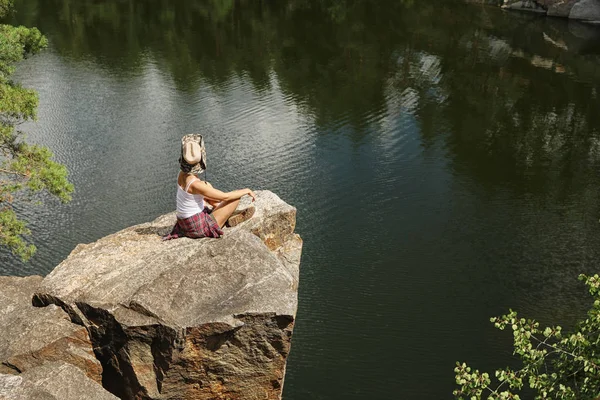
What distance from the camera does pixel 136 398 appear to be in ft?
34.0

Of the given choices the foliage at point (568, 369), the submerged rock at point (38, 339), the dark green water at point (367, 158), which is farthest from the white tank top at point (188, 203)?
the dark green water at point (367, 158)

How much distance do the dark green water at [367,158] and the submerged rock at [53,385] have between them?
23.4 feet

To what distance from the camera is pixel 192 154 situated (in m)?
11.1

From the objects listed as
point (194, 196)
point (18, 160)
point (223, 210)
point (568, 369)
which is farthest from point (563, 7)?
point (568, 369)

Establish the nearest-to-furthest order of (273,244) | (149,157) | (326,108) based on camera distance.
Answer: (273,244) < (149,157) < (326,108)

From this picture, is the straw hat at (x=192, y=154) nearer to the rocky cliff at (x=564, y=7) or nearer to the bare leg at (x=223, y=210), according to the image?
the bare leg at (x=223, y=210)

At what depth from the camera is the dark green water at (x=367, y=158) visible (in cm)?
1764

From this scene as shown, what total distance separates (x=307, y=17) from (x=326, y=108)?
73.1ft

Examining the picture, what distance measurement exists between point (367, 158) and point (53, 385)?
19901 mm

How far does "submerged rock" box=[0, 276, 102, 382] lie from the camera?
31.0ft

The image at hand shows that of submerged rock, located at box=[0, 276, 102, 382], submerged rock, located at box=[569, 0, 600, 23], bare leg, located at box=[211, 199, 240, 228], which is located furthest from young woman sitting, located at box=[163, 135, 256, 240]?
submerged rock, located at box=[569, 0, 600, 23]

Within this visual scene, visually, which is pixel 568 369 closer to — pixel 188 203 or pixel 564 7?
pixel 188 203

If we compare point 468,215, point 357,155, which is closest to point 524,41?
point 357,155

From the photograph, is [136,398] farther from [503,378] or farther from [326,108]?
[326,108]
